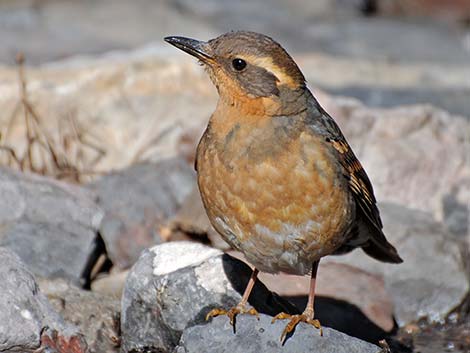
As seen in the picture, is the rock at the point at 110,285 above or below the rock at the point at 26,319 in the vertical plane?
below

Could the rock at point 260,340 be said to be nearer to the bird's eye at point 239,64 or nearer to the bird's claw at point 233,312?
the bird's claw at point 233,312

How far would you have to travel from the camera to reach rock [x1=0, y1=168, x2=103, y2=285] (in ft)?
26.4

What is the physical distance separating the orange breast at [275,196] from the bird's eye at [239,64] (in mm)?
383

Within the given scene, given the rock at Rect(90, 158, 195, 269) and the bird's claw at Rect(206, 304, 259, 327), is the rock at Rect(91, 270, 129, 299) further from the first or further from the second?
the bird's claw at Rect(206, 304, 259, 327)

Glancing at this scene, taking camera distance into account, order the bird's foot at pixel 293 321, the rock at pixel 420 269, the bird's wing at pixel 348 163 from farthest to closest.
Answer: the rock at pixel 420 269, the bird's wing at pixel 348 163, the bird's foot at pixel 293 321

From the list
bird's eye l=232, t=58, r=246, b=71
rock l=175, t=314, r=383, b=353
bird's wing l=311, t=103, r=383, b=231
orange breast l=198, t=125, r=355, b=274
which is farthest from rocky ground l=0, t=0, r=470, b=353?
bird's eye l=232, t=58, r=246, b=71

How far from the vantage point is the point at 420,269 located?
850 centimetres

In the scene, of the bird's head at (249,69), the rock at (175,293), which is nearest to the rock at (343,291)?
the rock at (175,293)

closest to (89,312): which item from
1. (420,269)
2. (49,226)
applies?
(49,226)

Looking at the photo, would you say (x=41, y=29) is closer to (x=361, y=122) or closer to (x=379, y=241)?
(x=361, y=122)

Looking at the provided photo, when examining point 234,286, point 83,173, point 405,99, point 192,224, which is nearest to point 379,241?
point 234,286

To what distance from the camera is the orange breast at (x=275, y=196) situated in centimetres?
623

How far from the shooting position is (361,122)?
9.88 metres

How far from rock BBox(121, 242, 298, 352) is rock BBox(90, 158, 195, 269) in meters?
1.44
